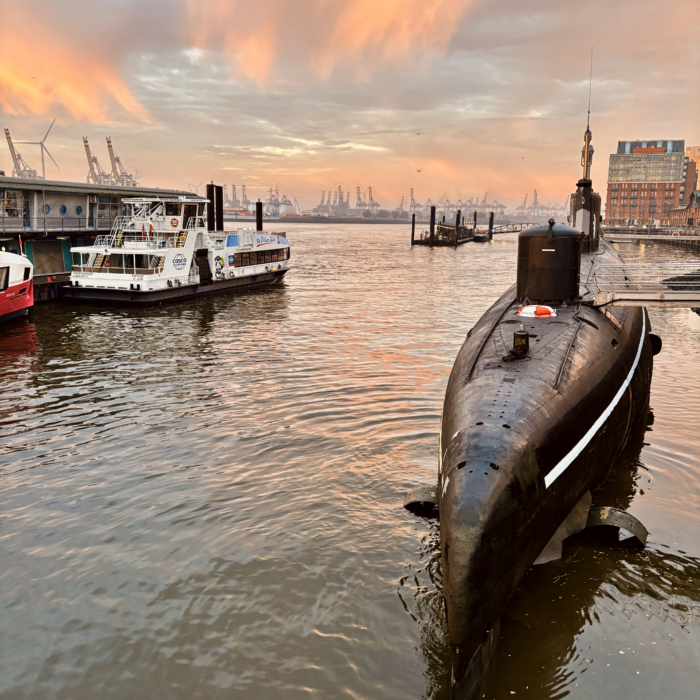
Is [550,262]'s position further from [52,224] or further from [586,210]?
[52,224]

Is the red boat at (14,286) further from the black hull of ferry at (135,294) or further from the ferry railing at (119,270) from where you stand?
the ferry railing at (119,270)

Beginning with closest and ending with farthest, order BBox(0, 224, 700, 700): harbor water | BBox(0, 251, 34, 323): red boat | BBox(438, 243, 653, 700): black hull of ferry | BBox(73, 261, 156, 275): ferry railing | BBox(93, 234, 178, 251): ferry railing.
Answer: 1. BBox(438, 243, 653, 700): black hull of ferry
2. BBox(0, 224, 700, 700): harbor water
3. BBox(0, 251, 34, 323): red boat
4. BBox(73, 261, 156, 275): ferry railing
5. BBox(93, 234, 178, 251): ferry railing

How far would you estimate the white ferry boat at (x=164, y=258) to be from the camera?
1526 inches

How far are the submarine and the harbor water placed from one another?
1.03m

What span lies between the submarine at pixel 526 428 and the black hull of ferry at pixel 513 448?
0.02 m

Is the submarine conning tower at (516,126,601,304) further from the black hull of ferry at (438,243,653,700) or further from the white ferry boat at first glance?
the white ferry boat

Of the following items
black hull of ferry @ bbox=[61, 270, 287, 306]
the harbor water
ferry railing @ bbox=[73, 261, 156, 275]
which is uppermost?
ferry railing @ bbox=[73, 261, 156, 275]

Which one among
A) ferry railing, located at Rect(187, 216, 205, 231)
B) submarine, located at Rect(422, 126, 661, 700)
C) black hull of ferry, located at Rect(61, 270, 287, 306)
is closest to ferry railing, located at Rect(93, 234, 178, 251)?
ferry railing, located at Rect(187, 216, 205, 231)

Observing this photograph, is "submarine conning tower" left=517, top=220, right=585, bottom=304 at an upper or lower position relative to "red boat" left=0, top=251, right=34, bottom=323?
upper

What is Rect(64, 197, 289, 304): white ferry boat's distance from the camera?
38.8 metres

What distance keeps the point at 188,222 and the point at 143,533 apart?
35.9 metres

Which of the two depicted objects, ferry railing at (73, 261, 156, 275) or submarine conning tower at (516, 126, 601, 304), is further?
ferry railing at (73, 261, 156, 275)

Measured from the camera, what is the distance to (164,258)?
3991cm

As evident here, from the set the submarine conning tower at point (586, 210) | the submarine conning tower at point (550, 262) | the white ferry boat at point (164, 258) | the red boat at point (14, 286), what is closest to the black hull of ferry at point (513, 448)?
the submarine conning tower at point (550, 262)
